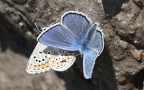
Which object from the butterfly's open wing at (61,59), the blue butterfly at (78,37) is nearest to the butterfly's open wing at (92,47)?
the blue butterfly at (78,37)

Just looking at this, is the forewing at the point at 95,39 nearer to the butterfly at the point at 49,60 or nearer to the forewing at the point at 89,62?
the forewing at the point at 89,62

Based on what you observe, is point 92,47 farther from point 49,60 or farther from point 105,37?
point 49,60

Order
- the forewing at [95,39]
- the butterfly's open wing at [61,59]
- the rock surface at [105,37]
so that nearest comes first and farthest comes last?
1. the forewing at [95,39]
2. the rock surface at [105,37]
3. the butterfly's open wing at [61,59]

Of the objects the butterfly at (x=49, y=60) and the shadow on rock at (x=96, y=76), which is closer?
the butterfly at (x=49, y=60)

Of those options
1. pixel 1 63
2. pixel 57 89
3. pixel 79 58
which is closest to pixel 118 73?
pixel 79 58

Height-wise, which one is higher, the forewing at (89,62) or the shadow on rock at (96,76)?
the forewing at (89,62)

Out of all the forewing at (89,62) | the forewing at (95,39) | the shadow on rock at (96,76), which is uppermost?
the forewing at (95,39)
